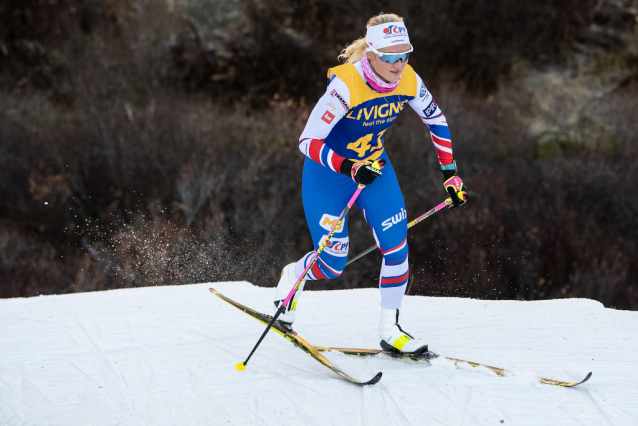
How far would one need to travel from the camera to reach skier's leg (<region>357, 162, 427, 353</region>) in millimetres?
3590

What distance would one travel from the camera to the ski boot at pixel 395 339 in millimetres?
3721

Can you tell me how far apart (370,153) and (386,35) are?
710 millimetres

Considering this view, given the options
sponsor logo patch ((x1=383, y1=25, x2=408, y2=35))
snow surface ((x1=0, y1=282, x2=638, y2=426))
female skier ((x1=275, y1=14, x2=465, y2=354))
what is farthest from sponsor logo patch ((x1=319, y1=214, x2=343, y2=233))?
sponsor logo patch ((x1=383, y1=25, x2=408, y2=35))

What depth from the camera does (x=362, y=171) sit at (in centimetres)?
325

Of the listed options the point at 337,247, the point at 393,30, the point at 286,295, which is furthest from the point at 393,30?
the point at 286,295

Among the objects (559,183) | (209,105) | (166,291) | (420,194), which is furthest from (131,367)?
(209,105)

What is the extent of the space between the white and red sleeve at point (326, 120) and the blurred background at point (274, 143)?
405 cm

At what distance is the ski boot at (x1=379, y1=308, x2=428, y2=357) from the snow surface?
3.5 inches

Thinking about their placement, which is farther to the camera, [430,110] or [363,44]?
[430,110]

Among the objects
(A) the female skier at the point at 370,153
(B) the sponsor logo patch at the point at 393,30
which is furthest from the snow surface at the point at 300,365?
(B) the sponsor logo patch at the point at 393,30

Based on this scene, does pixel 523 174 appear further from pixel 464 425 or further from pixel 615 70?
pixel 464 425

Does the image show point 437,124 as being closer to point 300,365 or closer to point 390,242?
point 390,242

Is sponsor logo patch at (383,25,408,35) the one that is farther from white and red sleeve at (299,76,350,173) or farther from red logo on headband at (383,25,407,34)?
white and red sleeve at (299,76,350,173)

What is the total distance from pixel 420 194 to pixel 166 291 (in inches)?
305
